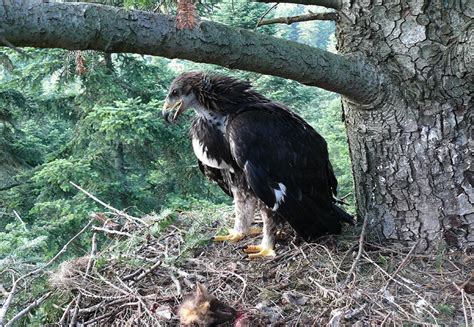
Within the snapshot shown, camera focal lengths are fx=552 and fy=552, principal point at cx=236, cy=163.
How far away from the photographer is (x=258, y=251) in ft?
12.1

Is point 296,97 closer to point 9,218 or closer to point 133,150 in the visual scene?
point 133,150

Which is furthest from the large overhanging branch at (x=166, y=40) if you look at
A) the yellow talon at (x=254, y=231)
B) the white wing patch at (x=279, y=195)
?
the yellow talon at (x=254, y=231)

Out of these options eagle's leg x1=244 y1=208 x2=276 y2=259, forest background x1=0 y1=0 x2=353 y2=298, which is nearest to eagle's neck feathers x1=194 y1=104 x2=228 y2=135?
eagle's leg x1=244 y1=208 x2=276 y2=259

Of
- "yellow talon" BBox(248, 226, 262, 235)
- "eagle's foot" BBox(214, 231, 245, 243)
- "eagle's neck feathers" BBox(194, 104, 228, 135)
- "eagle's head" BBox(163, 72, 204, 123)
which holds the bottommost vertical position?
"eagle's foot" BBox(214, 231, 245, 243)

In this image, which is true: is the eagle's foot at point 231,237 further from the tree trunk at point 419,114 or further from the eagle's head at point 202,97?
the tree trunk at point 419,114

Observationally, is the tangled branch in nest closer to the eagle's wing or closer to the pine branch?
the eagle's wing

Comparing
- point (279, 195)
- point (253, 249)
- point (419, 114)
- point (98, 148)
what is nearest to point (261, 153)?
point (279, 195)

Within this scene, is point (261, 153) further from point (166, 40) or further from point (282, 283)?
point (166, 40)

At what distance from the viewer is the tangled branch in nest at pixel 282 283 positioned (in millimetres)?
2832

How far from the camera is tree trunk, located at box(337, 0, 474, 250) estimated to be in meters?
3.09

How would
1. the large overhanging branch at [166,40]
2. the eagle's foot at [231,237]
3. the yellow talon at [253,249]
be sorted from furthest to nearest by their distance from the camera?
the eagle's foot at [231,237]
the yellow talon at [253,249]
the large overhanging branch at [166,40]

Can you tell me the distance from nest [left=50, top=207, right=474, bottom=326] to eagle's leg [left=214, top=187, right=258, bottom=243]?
120 mm

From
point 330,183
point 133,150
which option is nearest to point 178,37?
point 330,183

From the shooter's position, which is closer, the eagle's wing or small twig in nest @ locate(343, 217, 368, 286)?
small twig in nest @ locate(343, 217, 368, 286)
